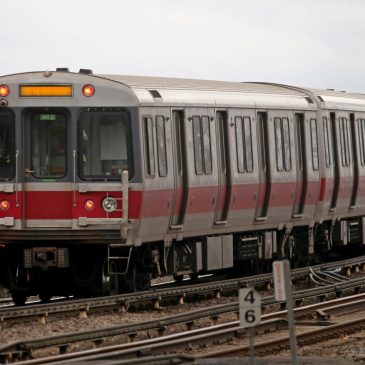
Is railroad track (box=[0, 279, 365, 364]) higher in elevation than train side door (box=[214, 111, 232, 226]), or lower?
lower

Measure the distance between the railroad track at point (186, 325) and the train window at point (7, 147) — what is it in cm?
353

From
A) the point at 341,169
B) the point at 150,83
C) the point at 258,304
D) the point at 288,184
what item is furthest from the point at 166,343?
the point at 341,169

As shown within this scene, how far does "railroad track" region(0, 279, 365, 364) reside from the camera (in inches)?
570

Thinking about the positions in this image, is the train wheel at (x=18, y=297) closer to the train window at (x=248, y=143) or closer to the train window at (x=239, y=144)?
the train window at (x=239, y=144)

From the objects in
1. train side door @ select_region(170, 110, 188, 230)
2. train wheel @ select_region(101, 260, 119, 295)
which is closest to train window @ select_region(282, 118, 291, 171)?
train side door @ select_region(170, 110, 188, 230)

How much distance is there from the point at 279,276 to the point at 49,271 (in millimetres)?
8915

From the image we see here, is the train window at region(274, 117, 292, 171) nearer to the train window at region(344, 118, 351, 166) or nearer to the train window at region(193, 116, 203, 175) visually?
the train window at region(193, 116, 203, 175)

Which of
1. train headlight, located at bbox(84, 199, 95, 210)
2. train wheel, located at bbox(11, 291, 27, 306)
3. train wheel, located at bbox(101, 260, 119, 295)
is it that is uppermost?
train headlight, located at bbox(84, 199, 95, 210)

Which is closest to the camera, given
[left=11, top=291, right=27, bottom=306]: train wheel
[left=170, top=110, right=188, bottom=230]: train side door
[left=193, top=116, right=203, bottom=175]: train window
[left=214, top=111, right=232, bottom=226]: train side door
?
[left=170, top=110, right=188, bottom=230]: train side door

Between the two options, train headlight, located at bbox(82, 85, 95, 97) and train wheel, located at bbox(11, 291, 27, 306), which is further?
train wheel, located at bbox(11, 291, 27, 306)

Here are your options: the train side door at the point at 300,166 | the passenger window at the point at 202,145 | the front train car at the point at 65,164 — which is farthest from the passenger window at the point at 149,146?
the train side door at the point at 300,166

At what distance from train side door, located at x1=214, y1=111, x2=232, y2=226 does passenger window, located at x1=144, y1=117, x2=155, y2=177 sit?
2.66 metres

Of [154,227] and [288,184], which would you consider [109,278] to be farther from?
[288,184]

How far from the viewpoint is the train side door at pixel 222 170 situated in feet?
74.6
